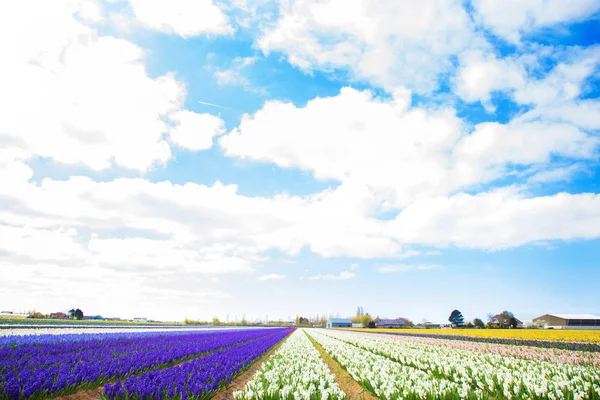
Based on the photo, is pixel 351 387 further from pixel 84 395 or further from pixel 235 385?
pixel 84 395

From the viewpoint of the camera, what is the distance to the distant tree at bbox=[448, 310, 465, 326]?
117194mm

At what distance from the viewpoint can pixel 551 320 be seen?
291ft

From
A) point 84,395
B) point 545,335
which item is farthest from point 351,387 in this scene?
point 545,335

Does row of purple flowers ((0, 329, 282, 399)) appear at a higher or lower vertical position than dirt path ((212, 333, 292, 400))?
higher

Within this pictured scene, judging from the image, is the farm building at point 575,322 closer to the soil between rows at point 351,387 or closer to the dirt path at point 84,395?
the soil between rows at point 351,387

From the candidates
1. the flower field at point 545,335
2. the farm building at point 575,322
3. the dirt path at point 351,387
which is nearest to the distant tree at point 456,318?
the farm building at point 575,322

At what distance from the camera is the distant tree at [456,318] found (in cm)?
11719

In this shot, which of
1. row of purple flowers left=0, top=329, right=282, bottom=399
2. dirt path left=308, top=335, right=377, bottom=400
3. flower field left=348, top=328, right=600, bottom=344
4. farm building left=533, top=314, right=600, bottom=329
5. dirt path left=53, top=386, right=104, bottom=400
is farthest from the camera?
farm building left=533, top=314, right=600, bottom=329

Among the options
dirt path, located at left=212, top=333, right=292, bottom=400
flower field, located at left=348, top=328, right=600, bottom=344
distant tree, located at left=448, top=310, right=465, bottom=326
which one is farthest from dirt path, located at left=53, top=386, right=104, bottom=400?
distant tree, located at left=448, top=310, right=465, bottom=326

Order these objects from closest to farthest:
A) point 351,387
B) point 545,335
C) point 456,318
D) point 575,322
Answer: point 351,387
point 545,335
point 575,322
point 456,318

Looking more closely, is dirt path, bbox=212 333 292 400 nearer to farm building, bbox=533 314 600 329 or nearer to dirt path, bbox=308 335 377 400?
dirt path, bbox=308 335 377 400

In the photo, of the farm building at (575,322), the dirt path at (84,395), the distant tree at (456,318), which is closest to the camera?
the dirt path at (84,395)

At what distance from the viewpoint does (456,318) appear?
4646 inches

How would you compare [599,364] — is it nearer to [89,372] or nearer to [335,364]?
[335,364]
